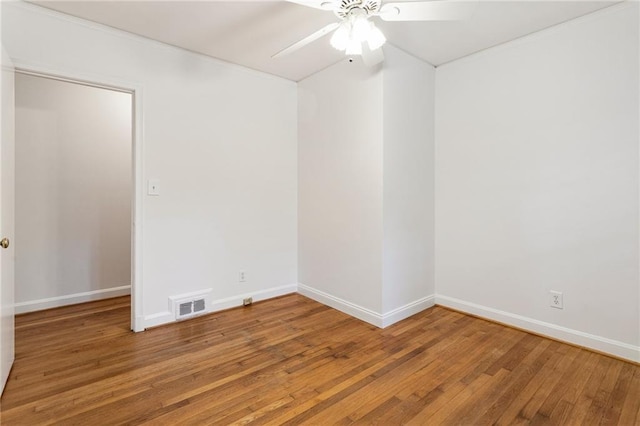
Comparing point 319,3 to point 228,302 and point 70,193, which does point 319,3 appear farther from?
point 70,193

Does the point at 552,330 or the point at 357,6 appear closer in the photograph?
the point at 357,6

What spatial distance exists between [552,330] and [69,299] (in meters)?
4.61

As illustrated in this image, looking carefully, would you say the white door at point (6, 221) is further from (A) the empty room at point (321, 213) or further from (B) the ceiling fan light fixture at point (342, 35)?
(B) the ceiling fan light fixture at point (342, 35)

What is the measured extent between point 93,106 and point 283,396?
3588mm

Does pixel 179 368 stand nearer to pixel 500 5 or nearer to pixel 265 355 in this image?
pixel 265 355

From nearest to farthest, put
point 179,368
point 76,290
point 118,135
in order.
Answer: point 179,368 → point 76,290 → point 118,135

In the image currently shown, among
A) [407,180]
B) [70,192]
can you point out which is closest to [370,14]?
[407,180]

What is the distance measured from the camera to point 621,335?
7.43ft

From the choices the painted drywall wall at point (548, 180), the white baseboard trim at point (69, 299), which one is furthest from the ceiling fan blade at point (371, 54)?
the white baseboard trim at point (69, 299)

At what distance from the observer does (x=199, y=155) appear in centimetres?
302

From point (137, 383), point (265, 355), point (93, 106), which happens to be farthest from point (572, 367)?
point (93, 106)

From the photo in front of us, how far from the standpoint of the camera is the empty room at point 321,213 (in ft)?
6.28

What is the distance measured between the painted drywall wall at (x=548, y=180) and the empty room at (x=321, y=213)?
0.02m

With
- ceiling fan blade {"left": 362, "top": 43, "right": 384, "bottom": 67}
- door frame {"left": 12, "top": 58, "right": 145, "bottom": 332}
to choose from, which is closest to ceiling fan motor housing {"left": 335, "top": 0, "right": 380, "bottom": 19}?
ceiling fan blade {"left": 362, "top": 43, "right": 384, "bottom": 67}
